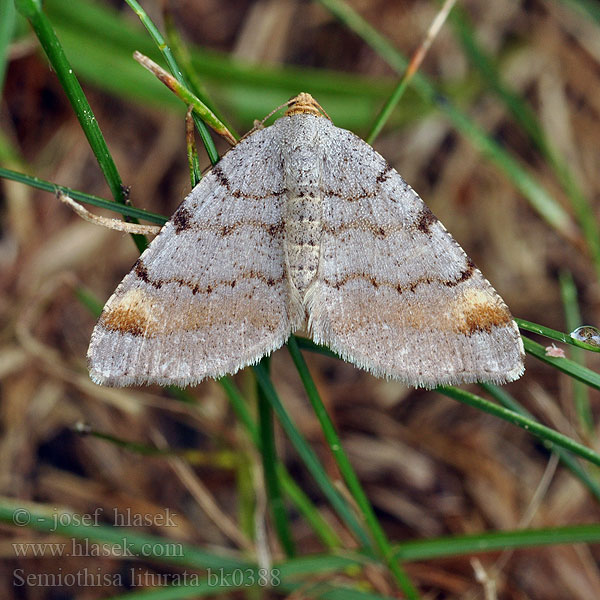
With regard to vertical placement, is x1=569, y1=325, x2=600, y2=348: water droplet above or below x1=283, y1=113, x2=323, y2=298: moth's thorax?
below

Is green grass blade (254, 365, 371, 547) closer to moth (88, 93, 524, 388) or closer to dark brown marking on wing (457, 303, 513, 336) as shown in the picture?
moth (88, 93, 524, 388)

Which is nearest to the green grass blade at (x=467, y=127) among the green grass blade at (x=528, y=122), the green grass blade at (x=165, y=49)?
the green grass blade at (x=528, y=122)

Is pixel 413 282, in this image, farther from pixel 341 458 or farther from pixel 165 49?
pixel 165 49

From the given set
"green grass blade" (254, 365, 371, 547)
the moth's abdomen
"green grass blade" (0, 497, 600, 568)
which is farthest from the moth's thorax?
"green grass blade" (0, 497, 600, 568)

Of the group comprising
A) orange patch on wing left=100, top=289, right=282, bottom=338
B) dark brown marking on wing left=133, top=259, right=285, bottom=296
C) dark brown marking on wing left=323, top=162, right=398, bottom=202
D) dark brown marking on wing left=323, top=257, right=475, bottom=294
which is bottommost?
orange patch on wing left=100, top=289, right=282, bottom=338

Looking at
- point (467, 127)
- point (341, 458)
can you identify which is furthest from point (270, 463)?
point (467, 127)

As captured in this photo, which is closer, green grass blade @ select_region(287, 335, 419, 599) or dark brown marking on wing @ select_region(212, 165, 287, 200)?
green grass blade @ select_region(287, 335, 419, 599)

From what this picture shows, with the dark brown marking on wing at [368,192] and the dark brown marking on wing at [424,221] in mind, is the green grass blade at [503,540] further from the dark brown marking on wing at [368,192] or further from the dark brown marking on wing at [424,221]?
the dark brown marking on wing at [368,192]

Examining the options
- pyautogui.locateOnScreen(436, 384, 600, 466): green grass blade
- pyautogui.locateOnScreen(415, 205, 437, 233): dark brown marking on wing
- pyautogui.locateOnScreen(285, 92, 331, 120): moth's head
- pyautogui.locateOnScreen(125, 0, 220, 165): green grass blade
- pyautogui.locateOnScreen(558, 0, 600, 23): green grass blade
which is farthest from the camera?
pyautogui.locateOnScreen(558, 0, 600, 23): green grass blade
